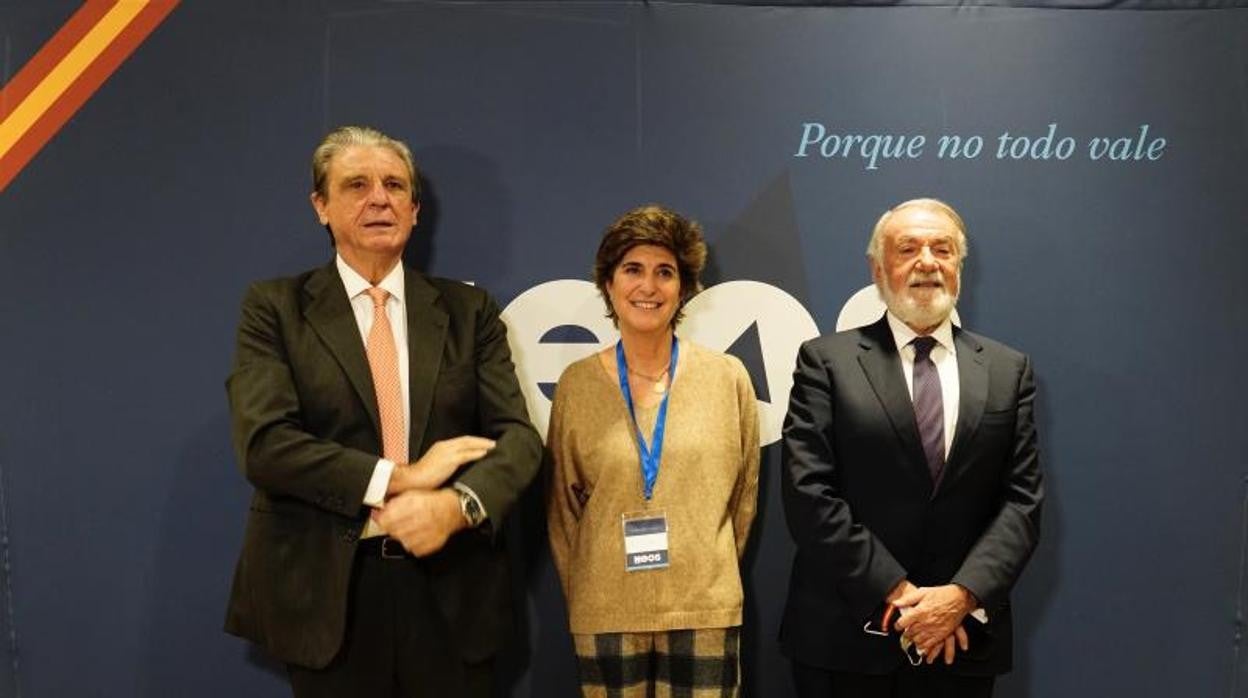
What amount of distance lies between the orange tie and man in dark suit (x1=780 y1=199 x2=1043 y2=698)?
952 millimetres

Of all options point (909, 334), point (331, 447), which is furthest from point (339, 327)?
point (909, 334)

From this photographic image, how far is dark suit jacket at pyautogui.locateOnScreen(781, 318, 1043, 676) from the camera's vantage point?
7.53 ft

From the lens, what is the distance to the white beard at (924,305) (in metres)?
2.38

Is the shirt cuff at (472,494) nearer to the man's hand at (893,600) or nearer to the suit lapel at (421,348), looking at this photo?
the suit lapel at (421,348)

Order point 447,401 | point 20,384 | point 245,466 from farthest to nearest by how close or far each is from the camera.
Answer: point 20,384 → point 447,401 → point 245,466

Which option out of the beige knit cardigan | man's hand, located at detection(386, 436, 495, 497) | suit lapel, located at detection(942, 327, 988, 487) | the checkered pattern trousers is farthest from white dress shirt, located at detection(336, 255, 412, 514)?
suit lapel, located at detection(942, 327, 988, 487)

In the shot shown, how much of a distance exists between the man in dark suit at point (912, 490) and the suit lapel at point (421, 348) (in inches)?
35.2

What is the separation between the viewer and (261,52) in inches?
115

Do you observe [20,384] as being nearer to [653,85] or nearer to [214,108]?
[214,108]

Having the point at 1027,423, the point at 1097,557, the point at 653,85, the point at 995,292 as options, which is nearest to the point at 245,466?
the point at 653,85

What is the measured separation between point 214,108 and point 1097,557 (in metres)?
3.06

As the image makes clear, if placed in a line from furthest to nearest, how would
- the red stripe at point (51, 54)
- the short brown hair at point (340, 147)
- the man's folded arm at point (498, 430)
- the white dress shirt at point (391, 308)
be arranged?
1. the red stripe at point (51, 54)
2. the short brown hair at point (340, 147)
3. the white dress shirt at point (391, 308)
4. the man's folded arm at point (498, 430)

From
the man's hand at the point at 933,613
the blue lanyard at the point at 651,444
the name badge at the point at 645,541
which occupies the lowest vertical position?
the man's hand at the point at 933,613

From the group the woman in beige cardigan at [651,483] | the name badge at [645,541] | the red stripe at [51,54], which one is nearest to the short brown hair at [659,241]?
the woman in beige cardigan at [651,483]
